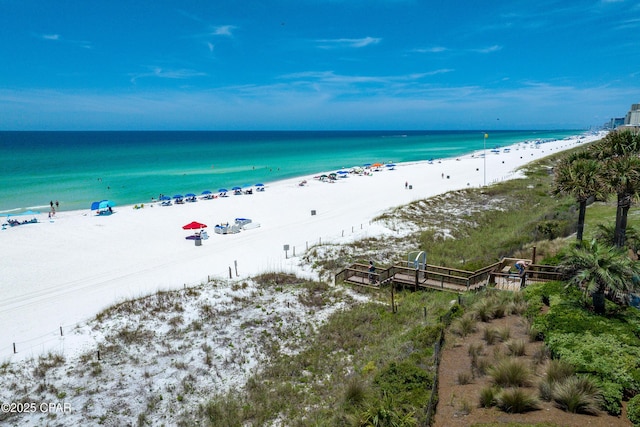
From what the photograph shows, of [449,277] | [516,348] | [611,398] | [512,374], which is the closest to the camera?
[611,398]

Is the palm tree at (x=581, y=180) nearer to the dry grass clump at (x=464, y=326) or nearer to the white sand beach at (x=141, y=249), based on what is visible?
the dry grass clump at (x=464, y=326)

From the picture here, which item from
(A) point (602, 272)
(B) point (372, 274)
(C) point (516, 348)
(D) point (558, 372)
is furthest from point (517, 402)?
(B) point (372, 274)

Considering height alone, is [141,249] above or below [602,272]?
below

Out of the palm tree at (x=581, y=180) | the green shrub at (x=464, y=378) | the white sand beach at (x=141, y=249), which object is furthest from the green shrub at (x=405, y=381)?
the palm tree at (x=581, y=180)

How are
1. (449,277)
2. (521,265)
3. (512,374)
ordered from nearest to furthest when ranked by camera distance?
(512,374) → (521,265) → (449,277)

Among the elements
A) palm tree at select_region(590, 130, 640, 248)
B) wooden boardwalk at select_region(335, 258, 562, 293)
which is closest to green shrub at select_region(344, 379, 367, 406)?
wooden boardwalk at select_region(335, 258, 562, 293)

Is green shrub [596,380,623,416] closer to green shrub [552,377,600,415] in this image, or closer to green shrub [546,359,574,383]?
green shrub [552,377,600,415]

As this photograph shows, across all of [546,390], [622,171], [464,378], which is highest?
[622,171]

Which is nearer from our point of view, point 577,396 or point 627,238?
point 577,396

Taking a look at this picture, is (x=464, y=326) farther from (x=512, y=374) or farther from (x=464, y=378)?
(x=512, y=374)
